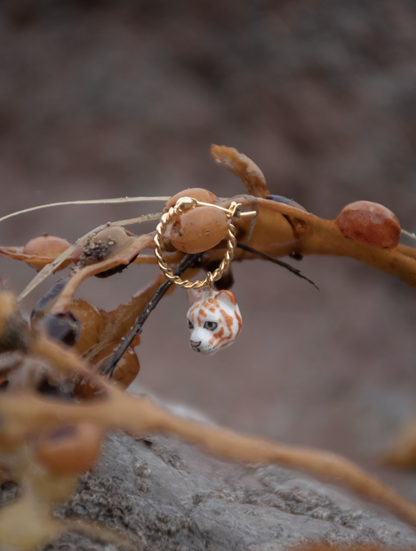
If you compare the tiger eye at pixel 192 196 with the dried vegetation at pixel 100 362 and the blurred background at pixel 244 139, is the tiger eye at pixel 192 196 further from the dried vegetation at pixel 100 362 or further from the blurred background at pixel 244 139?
the blurred background at pixel 244 139

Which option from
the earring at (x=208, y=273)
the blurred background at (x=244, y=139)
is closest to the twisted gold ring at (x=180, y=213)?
the earring at (x=208, y=273)

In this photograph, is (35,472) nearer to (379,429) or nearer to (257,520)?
(257,520)

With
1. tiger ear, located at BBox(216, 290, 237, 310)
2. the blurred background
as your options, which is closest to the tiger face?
tiger ear, located at BBox(216, 290, 237, 310)

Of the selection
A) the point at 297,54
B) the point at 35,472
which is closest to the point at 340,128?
the point at 297,54

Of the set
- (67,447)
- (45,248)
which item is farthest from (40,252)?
(67,447)

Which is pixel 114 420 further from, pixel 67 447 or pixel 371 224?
pixel 371 224
